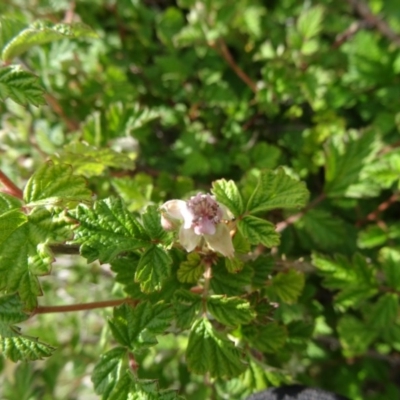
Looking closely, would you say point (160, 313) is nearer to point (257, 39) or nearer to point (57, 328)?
point (57, 328)

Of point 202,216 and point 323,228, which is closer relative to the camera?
point 202,216

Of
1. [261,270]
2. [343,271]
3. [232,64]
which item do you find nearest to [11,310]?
[261,270]

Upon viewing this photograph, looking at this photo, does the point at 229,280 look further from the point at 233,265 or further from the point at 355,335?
the point at 355,335

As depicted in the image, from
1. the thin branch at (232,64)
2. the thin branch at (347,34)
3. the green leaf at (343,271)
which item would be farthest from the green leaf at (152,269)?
the thin branch at (347,34)

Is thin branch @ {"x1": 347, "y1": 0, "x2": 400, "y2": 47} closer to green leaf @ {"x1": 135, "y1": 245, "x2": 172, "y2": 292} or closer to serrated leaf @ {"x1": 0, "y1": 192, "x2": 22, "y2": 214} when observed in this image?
green leaf @ {"x1": 135, "y1": 245, "x2": 172, "y2": 292}

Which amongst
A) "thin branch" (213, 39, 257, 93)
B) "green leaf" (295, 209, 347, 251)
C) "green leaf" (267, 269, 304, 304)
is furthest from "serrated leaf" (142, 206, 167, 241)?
"thin branch" (213, 39, 257, 93)

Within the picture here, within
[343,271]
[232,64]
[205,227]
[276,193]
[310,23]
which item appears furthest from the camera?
[232,64]

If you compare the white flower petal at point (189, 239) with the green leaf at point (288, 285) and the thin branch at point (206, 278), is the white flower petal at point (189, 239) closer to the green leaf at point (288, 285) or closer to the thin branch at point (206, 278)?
the thin branch at point (206, 278)
